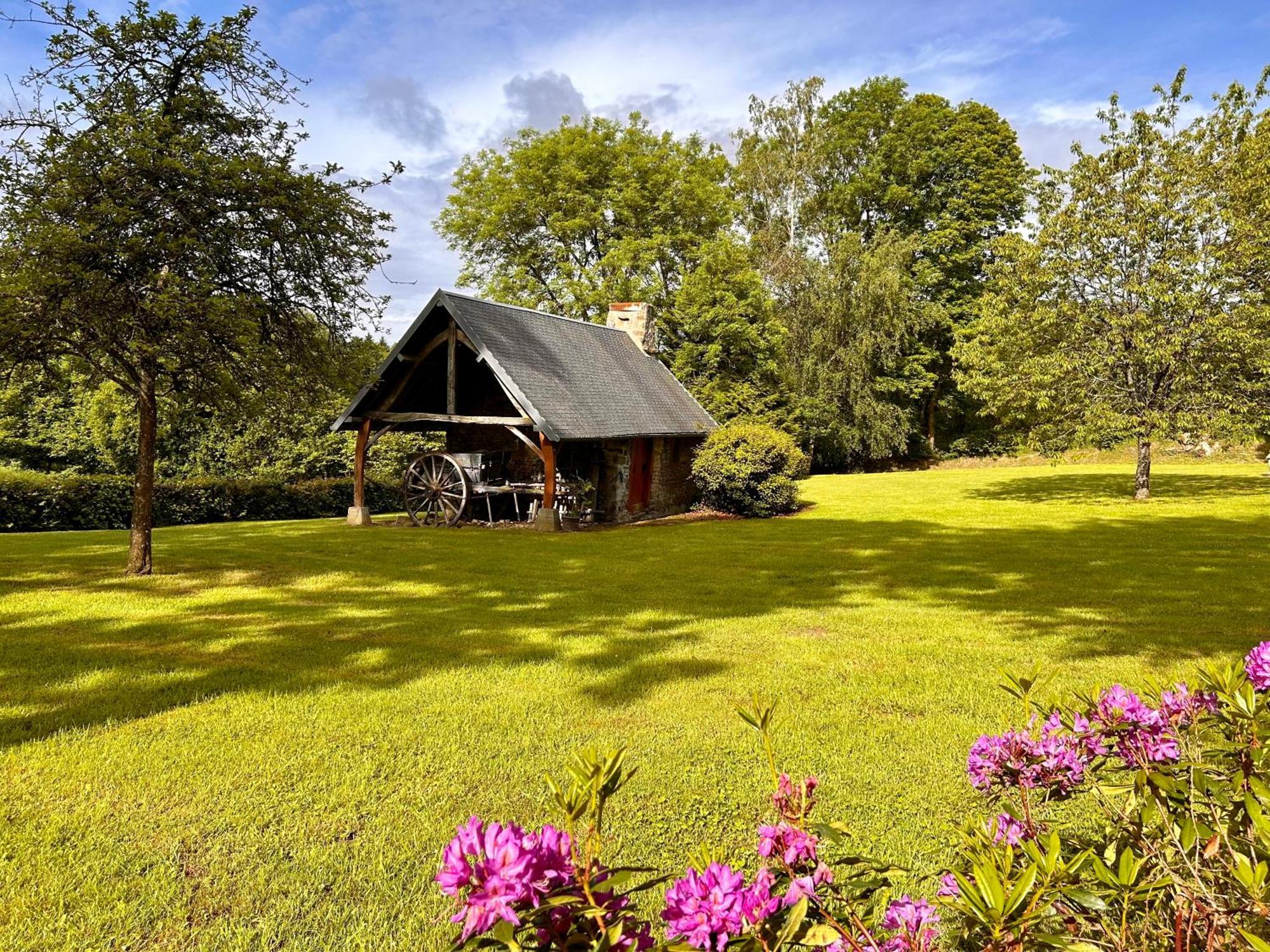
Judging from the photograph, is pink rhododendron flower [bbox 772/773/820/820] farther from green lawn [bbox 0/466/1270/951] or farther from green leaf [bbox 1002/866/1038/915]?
green lawn [bbox 0/466/1270/951]

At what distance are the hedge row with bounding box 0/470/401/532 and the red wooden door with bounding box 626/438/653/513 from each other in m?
8.28

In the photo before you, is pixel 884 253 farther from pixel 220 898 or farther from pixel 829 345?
pixel 220 898

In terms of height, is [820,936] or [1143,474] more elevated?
[1143,474]

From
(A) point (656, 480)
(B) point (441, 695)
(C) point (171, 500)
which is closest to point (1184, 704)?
(B) point (441, 695)

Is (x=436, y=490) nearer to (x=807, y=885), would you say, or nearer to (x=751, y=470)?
(x=751, y=470)

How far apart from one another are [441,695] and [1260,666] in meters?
4.65

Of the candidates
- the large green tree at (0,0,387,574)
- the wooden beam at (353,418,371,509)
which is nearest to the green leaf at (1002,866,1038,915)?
the large green tree at (0,0,387,574)

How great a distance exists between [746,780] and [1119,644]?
446 centimetres

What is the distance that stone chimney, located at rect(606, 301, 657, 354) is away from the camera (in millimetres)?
23891

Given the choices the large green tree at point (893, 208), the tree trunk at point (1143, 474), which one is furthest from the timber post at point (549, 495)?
the large green tree at point (893, 208)

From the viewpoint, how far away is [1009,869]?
1.33 metres

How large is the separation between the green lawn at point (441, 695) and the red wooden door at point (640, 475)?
680 cm

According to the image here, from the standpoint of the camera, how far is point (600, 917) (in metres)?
1.31

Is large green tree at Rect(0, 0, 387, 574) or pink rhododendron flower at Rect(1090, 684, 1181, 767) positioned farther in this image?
large green tree at Rect(0, 0, 387, 574)
